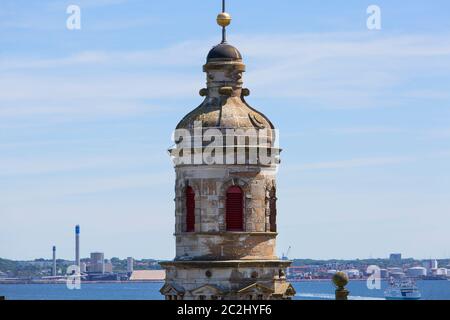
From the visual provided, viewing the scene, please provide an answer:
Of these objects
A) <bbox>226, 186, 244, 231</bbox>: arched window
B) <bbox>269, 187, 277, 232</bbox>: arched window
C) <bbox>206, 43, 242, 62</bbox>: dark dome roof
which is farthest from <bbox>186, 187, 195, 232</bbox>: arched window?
<bbox>206, 43, 242, 62</bbox>: dark dome roof

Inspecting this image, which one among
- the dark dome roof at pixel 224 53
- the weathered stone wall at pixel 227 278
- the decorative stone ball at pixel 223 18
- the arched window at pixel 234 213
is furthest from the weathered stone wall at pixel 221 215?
the decorative stone ball at pixel 223 18

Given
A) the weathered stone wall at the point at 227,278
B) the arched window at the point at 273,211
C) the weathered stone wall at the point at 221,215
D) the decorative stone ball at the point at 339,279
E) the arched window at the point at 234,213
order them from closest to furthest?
the decorative stone ball at the point at 339,279, the weathered stone wall at the point at 227,278, the weathered stone wall at the point at 221,215, the arched window at the point at 234,213, the arched window at the point at 273,211

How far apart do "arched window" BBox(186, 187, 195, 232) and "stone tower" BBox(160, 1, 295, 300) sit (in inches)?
1.3

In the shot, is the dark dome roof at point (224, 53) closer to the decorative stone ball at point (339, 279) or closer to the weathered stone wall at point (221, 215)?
the weathered stone wall at point (221, 215)

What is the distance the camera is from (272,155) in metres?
56.7

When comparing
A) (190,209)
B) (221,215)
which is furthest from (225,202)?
(190,209)

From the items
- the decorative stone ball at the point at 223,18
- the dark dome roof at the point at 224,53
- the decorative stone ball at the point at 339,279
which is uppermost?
the decorative stone ball at the point at 223,18

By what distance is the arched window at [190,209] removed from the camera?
56344 mm

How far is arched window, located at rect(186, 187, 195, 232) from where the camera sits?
56344mm
